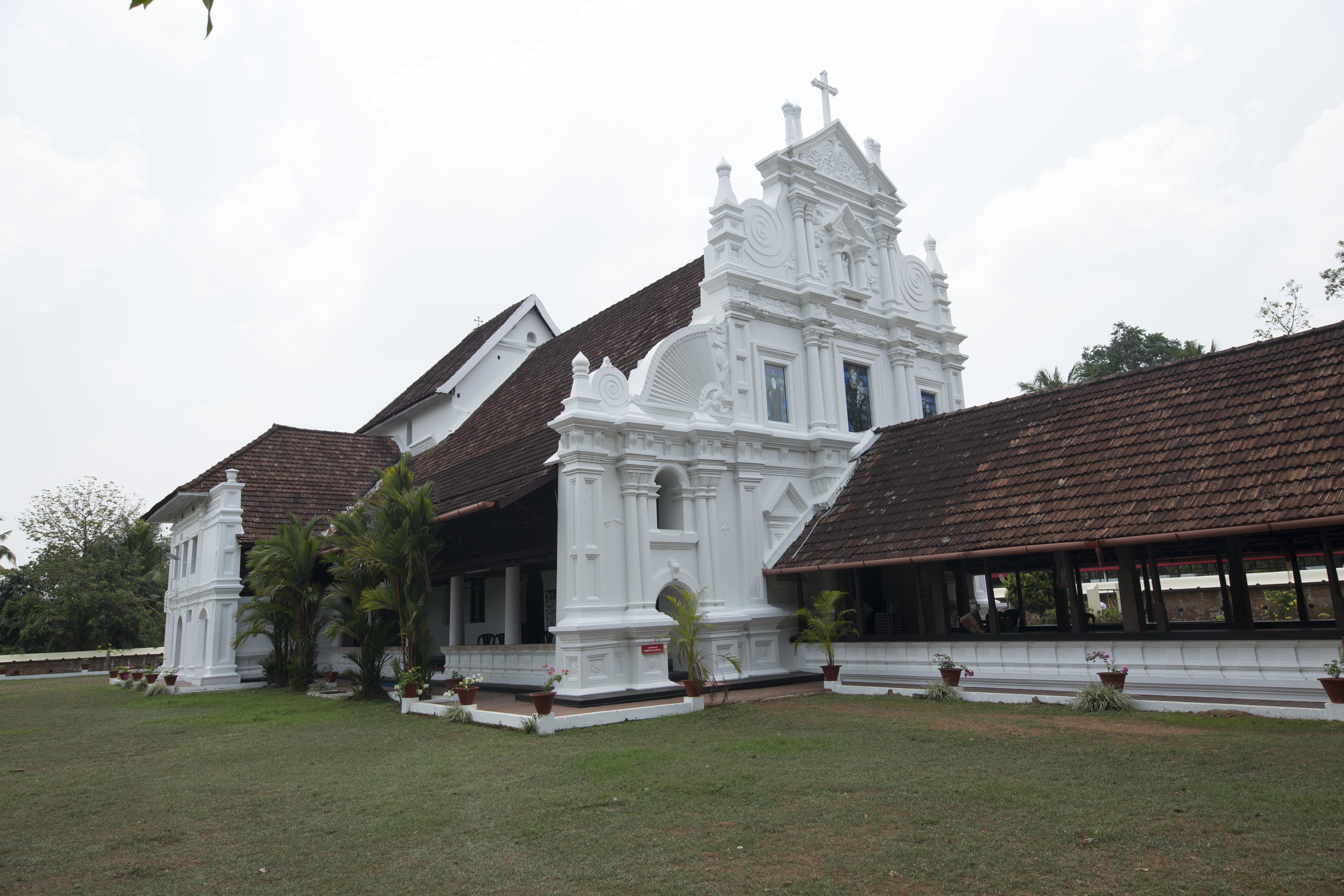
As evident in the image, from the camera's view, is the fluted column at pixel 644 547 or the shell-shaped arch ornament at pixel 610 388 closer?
the fluted column at pixel 644 547

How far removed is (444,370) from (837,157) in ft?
42.1

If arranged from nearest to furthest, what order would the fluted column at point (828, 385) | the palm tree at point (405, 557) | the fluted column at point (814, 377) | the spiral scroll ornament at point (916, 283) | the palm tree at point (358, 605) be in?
the palm tree at point (405, 557)
the palm tree at point (358, 605)
the fluted column at point (814, 377)
the fluted column at point (828, 385)
the spiral scroll ornament at point (916, 283)

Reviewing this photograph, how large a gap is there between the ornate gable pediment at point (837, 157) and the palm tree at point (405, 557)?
961cm

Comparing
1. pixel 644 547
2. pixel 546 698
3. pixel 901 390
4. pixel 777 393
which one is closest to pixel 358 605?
pixel 644 547

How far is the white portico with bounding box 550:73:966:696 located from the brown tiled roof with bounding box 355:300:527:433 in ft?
34.9

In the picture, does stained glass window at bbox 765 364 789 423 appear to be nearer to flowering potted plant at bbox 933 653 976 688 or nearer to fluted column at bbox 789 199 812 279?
fluted column at bbox 789 199 812 279

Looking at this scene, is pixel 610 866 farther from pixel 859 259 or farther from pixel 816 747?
pixel 859 259

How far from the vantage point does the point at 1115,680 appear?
980 cm

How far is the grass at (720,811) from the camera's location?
4.45 meters

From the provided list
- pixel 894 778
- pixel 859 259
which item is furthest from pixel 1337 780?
pixel 859 259

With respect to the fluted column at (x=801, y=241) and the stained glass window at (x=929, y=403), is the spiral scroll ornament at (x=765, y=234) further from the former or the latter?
the stained glass window at (x=929, y=403)

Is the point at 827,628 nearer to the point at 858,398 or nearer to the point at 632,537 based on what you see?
the point at 632,537

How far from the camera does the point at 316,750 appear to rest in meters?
9.27

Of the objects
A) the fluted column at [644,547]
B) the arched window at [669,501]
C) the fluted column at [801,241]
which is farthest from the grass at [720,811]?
the fluted column at [801,241]
